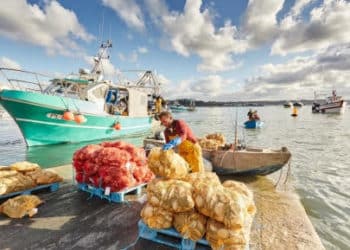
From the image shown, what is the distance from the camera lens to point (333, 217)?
468 cm

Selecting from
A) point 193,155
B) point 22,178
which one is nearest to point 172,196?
point 193,155

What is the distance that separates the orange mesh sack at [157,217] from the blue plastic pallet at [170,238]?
90 mm

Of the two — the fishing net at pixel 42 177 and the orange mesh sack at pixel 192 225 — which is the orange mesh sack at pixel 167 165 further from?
the fishing net at pixel 42 177

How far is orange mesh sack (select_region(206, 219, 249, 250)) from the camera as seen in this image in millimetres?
2215

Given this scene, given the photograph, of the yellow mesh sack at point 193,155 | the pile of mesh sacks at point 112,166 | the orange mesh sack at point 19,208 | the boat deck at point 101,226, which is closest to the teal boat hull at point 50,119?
the boat deck at point 101,226

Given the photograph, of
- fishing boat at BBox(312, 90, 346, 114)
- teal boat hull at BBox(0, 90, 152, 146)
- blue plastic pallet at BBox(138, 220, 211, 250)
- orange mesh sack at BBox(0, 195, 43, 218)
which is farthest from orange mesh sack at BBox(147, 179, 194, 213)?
fishing boat at BBox(312, 90, 346, 114)

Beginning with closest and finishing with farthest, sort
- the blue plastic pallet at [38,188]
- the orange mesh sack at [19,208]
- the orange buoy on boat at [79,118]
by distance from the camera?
the orange mesh sack at [19,208]
the blue plastic pallet at [38,188]
the orange buoy on boat at [79,118]

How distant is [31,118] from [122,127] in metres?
5.67

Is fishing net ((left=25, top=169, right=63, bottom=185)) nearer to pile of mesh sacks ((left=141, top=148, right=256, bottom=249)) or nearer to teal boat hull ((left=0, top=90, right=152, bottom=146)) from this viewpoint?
pile of mesh sacks ((left=141, top=148, right=256, bottom=249))

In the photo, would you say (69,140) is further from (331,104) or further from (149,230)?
(331,104)

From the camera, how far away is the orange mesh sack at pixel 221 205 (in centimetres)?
219

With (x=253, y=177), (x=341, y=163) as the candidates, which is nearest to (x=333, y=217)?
(x=253, y=177)

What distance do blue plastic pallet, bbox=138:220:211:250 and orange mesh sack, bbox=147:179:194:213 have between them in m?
0.30

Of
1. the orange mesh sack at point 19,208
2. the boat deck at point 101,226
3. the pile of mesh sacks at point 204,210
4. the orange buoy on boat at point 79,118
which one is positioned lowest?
the boat deck at point 101,226
